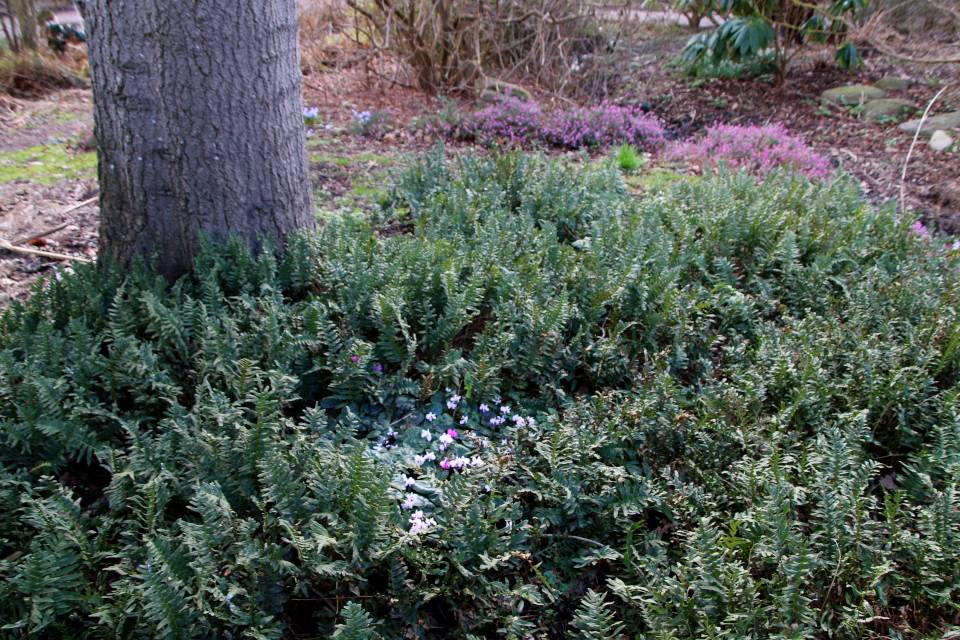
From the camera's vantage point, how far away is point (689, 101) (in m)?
10.2

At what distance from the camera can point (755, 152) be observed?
21.4ft

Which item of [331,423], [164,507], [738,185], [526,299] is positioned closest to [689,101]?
[738,185]

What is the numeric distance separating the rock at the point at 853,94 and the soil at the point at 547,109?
232mm

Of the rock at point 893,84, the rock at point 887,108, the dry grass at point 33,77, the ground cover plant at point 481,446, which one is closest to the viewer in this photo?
the ground cover plant at point 481,446

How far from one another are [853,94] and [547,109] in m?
5.30

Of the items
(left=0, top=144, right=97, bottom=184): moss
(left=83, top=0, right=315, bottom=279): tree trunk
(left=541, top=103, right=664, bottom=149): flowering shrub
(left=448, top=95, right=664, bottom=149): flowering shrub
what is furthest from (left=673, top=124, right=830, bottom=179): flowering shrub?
(left=0, top=144, right=97, bottom=184): moss

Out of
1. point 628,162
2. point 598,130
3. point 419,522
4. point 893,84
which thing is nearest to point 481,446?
point 419,522

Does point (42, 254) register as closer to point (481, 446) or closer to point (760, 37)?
point (481, 446)

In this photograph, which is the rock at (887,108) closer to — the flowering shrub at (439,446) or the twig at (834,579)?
the twig at (834,579)

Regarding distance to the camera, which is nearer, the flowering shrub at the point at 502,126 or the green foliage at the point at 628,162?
the green foliage at the point at 628,162

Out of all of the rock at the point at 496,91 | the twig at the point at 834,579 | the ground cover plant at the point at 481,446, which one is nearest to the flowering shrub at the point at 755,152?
the rock at the point at 496,91

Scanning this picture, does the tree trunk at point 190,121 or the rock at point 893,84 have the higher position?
the tree trunk at point 190,121

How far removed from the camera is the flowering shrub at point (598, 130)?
Answer: 7.07m

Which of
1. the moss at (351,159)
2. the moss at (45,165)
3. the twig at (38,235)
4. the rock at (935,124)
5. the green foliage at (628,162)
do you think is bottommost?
the rock at (935,124)
